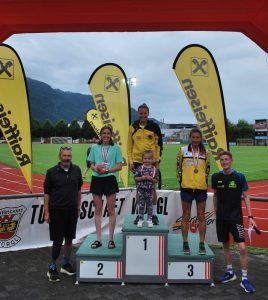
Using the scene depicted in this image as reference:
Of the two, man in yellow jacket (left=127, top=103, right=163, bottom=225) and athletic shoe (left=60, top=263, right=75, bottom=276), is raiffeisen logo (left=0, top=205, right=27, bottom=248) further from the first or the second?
man in yellow jacket (left=127, top=103, right=163, bottom=225)

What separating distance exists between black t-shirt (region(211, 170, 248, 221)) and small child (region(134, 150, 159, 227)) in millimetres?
914

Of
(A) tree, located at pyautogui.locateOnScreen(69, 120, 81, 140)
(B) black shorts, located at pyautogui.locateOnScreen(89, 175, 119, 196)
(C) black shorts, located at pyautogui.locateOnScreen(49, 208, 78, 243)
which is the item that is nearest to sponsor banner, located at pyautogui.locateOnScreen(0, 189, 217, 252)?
(C) black shorts, located at pyautogui.locateOnScreen(49, 208, 78, 243)

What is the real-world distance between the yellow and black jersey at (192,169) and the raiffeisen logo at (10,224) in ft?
10.1

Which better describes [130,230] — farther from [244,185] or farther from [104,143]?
[244,185]

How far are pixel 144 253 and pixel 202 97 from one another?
11.2 feet

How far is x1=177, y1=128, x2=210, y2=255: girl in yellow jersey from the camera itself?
495cm

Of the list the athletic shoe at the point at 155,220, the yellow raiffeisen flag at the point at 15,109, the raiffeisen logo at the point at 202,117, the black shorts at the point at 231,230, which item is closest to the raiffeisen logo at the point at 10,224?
the yellow raiffeisen flag at the point at 15,109

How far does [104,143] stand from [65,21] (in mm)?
1734

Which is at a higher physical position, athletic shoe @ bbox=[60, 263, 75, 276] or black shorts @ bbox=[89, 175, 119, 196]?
black shorts @ bbox=[89, 175, 119, 196]

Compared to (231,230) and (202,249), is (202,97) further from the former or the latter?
(202,249)

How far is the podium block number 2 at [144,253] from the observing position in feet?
15.9

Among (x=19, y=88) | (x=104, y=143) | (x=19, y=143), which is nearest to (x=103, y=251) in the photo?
(x=104, y=143)

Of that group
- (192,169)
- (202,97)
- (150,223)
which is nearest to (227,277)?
(150,223)

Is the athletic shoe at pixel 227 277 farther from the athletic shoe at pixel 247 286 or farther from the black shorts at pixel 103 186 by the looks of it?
the black shorts at pixel 103 186
